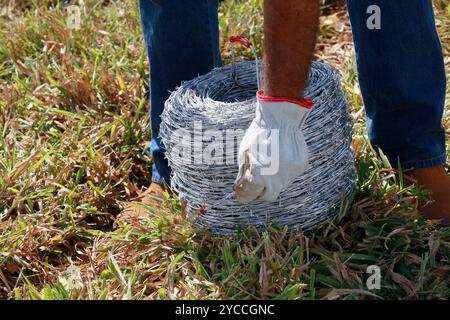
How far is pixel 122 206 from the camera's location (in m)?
2.58

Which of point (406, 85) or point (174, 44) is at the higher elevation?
point (174, 44)

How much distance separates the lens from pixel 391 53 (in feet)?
7.09

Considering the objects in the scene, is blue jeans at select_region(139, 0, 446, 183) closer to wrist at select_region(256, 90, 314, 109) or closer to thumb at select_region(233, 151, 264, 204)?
wrist at select_region(256, 90, 314, 109)

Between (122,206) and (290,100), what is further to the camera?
(122,206)

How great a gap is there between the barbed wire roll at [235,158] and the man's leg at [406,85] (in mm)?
142

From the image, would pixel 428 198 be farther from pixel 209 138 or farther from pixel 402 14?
pixel 209 138

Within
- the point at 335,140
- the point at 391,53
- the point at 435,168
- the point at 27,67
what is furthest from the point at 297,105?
the point at 27,67

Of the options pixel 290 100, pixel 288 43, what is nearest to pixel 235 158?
pixel 290 100

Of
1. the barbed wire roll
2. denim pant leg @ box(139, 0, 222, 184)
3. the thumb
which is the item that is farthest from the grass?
denim pant leg @ box(139, 0, 222, 184)

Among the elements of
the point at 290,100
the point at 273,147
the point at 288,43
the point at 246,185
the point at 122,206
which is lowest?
the point at 122,206

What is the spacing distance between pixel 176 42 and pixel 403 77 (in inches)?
27.2

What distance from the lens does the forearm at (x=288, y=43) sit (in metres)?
1.73

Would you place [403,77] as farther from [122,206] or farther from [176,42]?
[122,206]

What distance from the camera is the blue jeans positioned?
214 centimetres
